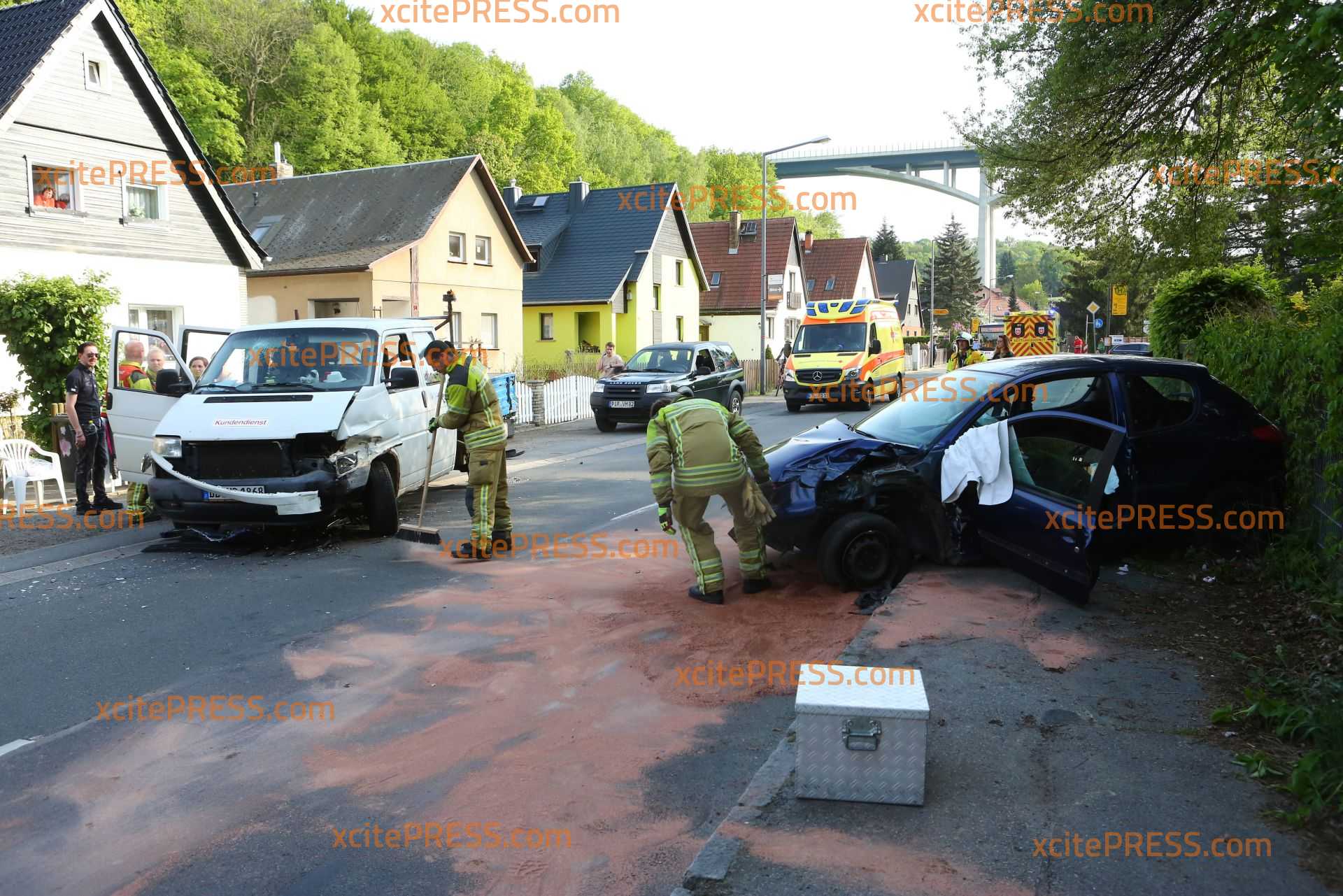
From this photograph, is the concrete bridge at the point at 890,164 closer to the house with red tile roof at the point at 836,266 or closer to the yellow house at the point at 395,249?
the house with red tile roof at the point at 836,266

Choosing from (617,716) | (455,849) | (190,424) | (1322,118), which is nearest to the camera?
(455,849)

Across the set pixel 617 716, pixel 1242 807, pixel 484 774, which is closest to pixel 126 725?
pixel 484 774

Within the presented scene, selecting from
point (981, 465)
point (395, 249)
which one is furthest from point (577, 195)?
point (981, 465)

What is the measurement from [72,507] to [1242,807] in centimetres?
1191

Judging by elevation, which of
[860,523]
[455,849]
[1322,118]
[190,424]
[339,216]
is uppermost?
[339,216]

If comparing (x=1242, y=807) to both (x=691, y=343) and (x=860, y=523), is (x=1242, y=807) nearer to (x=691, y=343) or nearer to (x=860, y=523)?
(x=860, y=523)

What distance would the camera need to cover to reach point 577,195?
4372 centimetres

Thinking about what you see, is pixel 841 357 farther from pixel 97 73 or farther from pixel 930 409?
pixel 97 73

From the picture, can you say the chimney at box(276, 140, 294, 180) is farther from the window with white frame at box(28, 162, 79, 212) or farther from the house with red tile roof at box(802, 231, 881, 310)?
the house with red tile roof at box(802, 231, 881, 310)

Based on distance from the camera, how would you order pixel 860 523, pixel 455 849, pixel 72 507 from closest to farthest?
A: pixel 455 849 → pixel 860 523 → pixel 72 507

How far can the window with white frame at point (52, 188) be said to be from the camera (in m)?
19.1

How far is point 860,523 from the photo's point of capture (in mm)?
7047

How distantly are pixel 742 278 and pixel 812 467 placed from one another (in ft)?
150

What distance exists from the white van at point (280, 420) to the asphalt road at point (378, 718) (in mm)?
600
